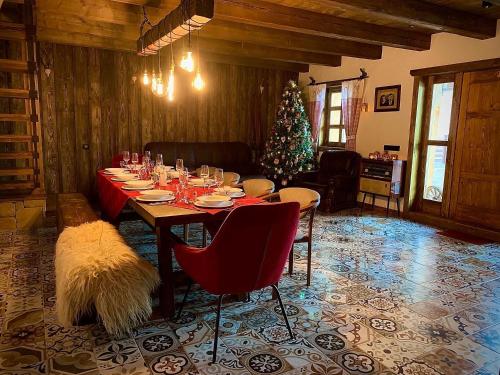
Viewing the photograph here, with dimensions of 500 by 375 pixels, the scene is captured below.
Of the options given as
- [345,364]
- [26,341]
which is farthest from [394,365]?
[26,341]

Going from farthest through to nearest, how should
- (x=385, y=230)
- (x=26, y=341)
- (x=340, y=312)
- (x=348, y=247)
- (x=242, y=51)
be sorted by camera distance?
1. (x=242, y=51)
2. (x=385, y=230)
3. (x=348, y=247)
4. (x=340, y=312)
5. (x=26, y=341)

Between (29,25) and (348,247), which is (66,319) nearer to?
(348,247)

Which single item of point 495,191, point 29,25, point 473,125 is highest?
point 29,25

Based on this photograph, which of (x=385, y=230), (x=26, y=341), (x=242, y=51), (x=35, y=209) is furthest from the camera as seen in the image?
(x=242, y=51)

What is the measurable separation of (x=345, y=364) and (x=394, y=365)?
29 centimetres

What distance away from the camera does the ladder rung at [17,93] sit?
457cm

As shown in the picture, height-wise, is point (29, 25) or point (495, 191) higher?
point (29, 25)

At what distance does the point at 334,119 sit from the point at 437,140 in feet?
7.55

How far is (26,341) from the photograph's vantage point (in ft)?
7.77

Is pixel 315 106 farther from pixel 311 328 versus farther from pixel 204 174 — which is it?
pixel 311 328

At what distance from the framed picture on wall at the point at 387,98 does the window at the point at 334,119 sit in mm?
1042

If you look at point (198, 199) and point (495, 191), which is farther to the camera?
point (495, 191)

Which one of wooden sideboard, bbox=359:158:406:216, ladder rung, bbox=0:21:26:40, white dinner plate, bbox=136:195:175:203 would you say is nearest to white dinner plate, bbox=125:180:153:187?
white dinner plate, bbox=136:195:175:203

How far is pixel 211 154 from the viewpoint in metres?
7.09
